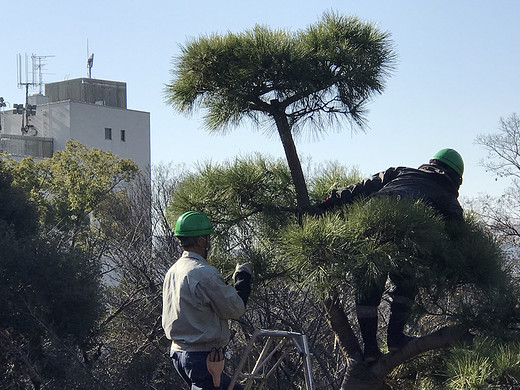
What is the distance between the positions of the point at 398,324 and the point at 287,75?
170cm

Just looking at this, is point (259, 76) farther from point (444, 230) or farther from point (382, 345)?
point (382, 345)

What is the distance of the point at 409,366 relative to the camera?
4988 millimetres

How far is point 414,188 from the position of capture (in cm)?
463

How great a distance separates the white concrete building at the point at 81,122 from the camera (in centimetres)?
3712

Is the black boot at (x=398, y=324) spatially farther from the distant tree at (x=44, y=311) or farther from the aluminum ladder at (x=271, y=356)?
the distant tree at (x=44, y=311)

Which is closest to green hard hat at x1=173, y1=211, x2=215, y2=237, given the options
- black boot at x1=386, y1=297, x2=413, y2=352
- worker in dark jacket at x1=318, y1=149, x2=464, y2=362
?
worker in dark jacket at x1=318, y1=149, x2=464, y2=362

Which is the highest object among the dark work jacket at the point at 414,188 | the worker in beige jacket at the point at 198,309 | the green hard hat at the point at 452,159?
the green hard hat at the point at 452,159

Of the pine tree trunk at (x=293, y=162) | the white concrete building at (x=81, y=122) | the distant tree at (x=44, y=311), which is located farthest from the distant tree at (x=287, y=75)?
the white concrete building at (x=81, y=122)

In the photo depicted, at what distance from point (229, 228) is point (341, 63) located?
1.30 meters

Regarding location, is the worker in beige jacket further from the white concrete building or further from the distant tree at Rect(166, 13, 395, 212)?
the white concrete building

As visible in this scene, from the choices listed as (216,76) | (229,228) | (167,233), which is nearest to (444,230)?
(229,228)

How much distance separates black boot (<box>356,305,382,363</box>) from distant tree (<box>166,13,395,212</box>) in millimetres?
822

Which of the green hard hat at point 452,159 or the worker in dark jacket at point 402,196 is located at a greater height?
the green hard hat at point 452,159

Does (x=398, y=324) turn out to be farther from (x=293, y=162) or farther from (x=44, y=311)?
(x=44, y=311)
